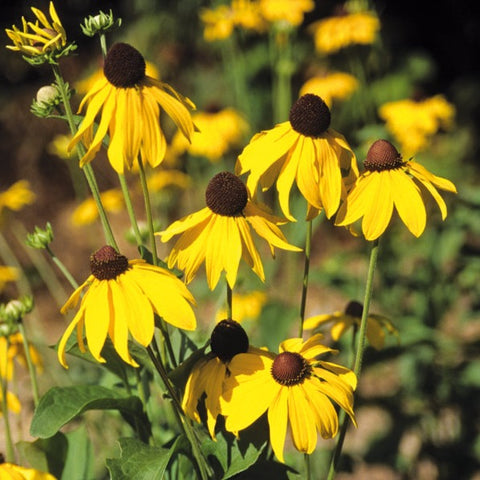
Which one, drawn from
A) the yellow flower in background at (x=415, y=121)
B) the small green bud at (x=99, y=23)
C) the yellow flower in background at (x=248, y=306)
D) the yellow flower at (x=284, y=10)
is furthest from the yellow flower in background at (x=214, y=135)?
the small green bud at (x=99, y=23)

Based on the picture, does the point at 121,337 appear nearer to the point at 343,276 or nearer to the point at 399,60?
the point at 343,276

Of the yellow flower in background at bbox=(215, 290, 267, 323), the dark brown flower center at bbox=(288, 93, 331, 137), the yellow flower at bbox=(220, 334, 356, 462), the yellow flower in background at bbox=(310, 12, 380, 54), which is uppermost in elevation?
the yellow flower in background at bbox=(310, 12, 380, 54)

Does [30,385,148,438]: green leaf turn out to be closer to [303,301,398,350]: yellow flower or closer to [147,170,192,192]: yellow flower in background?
[303,301,398,350]: yellow flower

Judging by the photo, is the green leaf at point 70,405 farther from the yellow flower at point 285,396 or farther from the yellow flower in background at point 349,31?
the yellow flower in background at point 349,31

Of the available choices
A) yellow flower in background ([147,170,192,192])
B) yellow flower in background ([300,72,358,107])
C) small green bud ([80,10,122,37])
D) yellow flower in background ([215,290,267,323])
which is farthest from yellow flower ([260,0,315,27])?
small green bud ([80,10,122,37])

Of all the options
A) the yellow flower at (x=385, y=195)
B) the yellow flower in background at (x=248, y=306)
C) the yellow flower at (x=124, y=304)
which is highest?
the yellow flower at (x=385, y=195)

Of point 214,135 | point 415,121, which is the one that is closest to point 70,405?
point 214,135
